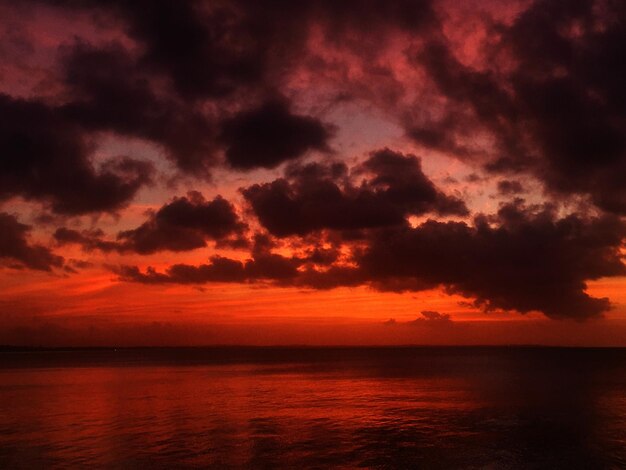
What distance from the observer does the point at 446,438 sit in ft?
149

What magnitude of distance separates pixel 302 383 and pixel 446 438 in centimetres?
5996

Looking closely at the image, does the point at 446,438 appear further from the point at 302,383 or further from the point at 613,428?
the point at 302,383

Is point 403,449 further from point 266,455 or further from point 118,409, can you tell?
point 118,409

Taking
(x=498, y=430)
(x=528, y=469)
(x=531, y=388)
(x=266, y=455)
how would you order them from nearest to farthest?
1. (x=528, y=469)
2. (x=266, y=455)
3. (x=498, y=430)
4. (x=531, y=388)

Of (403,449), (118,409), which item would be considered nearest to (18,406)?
(118,409)

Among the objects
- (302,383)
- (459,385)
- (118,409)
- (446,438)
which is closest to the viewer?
(446,438)

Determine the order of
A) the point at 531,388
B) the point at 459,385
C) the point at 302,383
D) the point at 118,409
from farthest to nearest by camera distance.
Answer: the point at 302,383
the point at 459,385
the point at 531,388
the point at 118,409

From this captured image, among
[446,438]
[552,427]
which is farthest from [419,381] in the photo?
[446,438]

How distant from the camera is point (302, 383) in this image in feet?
339

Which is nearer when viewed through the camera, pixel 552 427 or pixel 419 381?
pixel 552 427

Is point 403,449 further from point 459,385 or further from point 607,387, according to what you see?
point 607,387

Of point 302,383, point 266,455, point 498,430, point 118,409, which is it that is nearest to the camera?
point 266,455

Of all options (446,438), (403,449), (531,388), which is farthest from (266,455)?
(531,388)

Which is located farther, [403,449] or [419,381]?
[419,381]
